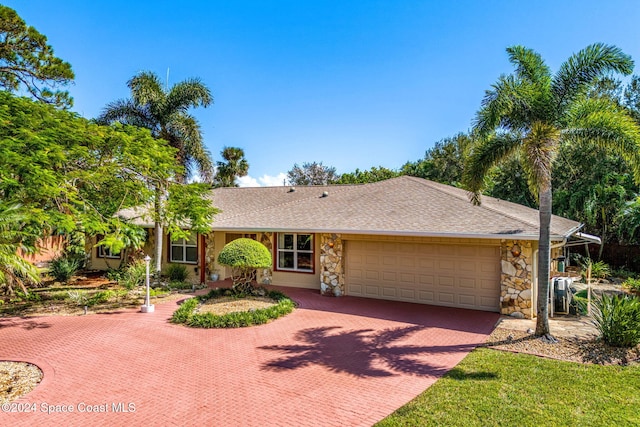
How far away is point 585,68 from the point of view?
7930mm

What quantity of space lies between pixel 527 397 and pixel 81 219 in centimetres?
1022

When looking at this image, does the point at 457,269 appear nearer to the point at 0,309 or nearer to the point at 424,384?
the point at 424,384

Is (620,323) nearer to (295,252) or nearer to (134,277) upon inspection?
(295,252)

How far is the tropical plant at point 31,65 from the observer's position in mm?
12031

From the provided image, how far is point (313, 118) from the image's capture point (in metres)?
21.6

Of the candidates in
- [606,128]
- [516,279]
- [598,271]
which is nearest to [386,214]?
[516,279]

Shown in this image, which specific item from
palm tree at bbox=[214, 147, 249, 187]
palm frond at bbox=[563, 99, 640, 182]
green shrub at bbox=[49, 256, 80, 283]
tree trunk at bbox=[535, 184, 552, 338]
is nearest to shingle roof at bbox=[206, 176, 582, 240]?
tree trunk at bbox=[535, 184, 552, 338]

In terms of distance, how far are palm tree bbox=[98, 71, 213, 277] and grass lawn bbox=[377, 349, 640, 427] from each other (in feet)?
45.7

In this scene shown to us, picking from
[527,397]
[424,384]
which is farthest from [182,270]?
[527,397]

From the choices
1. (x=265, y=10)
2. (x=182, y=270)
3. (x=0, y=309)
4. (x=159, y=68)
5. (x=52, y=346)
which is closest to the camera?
(x=52, y=346)

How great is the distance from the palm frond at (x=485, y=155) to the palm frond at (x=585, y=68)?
127 cm

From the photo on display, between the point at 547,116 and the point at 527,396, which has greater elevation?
the point at 547,116

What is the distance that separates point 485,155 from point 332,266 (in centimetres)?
687

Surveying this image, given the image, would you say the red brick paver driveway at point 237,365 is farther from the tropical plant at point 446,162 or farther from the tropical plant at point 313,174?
the tropical plant at point 313,174
